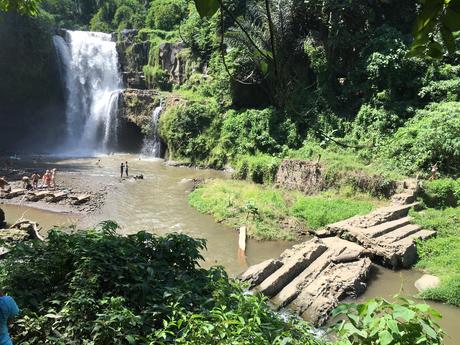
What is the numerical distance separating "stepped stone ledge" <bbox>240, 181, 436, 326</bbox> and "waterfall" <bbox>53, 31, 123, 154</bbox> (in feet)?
76.5

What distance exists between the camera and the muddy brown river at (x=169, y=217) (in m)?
10.5

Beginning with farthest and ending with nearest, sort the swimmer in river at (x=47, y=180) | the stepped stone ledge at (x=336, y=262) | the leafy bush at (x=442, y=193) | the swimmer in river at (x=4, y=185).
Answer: the swimmer in river at (x=47, y=180)
the swimmer in river at (x=4, y=185)
the leafy bush at (x=442, y=193)
the stepped stone ledge at (x=336, y=262)

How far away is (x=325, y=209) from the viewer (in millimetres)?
15266

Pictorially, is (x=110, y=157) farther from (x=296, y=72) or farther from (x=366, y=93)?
(x=366, y=93)

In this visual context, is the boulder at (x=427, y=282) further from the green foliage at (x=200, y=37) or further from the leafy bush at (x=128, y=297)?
the green foliage at (x=200, y=37)

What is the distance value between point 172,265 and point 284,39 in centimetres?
1998

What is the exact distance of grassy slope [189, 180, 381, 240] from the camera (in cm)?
1446

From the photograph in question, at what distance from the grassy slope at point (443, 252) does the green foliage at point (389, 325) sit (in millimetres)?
7995

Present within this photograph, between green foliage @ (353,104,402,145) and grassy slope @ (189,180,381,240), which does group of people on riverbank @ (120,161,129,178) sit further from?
green foliage @ (353,104,402,145)

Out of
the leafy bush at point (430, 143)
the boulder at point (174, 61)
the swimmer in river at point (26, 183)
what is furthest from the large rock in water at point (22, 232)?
the boulder at point (174, 61)

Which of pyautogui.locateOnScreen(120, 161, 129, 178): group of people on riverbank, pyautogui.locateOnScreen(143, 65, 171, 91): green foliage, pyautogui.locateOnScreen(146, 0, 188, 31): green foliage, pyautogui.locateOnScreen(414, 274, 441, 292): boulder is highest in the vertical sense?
pyautogui.locateOnScreen(146, 0, 188, 31): green foliage

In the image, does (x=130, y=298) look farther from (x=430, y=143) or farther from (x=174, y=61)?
(x=174, y=61)

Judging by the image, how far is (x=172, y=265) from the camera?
5.55 metres

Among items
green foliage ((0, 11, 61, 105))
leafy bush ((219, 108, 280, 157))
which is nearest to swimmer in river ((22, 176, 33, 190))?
leafy bush ((219, 108, 280, 157))
